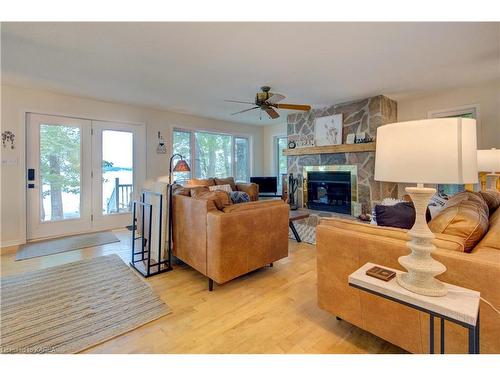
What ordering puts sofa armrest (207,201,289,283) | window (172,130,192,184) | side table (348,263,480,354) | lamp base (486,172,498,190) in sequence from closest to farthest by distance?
1. side table (348,263,480,354)
2. sofa armrest (207,201,289,283)
3. lamp base (486,172,498,190)
4. window (172,130,192,184)

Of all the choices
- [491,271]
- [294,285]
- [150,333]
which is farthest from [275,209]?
[491,271]

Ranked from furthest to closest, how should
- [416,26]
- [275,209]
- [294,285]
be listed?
[275,209], [294,285], [416,26]

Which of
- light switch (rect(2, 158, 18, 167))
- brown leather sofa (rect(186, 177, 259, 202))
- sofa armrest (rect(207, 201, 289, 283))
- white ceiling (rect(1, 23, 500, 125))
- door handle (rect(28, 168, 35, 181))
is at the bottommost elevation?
sofa armrest (rect(207, 201, 289, 283))

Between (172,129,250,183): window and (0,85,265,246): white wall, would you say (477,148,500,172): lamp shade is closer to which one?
(172,129,250,183): window

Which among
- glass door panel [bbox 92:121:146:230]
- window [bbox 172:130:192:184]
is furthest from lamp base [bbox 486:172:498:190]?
glass door panel [bbox 92:121:146:230]

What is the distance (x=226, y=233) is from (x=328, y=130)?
3.72 metres

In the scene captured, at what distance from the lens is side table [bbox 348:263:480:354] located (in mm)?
924

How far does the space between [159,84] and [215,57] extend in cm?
126

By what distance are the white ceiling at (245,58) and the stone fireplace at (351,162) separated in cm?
48

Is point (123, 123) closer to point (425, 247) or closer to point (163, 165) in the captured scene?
point (163, 165)

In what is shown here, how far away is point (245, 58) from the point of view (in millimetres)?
2732

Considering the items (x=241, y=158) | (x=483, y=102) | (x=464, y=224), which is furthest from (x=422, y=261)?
(x=241, y=158)

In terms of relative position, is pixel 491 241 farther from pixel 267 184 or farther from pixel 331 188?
pixel 267 184

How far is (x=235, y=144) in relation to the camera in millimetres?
6574
